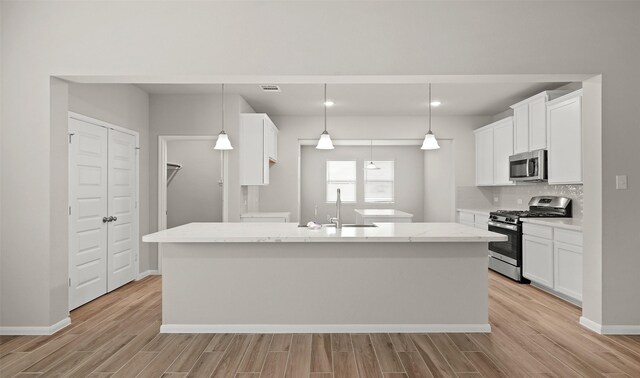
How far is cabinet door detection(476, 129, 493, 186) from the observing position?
6418 millimetres

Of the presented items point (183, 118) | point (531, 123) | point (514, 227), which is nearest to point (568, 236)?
point (514, 227)

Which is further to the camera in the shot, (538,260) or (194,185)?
(194,185)

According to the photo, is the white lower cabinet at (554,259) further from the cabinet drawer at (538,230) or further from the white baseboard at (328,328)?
the white baseboard at (328,328)

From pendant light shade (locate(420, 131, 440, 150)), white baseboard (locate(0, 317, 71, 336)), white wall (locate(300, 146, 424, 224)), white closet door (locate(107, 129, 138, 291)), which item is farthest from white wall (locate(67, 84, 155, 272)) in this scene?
white wall (locate(300, 146, 424, 224))

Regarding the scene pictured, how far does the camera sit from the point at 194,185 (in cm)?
664

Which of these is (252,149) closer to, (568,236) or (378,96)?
(378,96)

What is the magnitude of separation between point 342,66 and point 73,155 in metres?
2.81

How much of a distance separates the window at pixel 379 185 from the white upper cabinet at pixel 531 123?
3.99 metres

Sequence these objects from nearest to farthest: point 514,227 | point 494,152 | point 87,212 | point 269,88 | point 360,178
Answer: point 87,212, point 514,227, point 269,88, point 494,152, point 360,178

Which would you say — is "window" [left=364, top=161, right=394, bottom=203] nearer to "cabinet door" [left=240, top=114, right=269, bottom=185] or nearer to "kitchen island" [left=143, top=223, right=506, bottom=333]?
"cabinet door" [left=240, top=114, right=269, bottom=185]

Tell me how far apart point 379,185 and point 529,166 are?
4.51 meters

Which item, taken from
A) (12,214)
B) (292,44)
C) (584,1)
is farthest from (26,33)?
(584,1)

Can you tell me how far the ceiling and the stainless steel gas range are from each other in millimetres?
1546

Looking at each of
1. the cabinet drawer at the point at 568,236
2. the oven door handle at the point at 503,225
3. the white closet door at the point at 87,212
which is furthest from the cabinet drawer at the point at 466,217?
the white closet door at the point at 87,212
